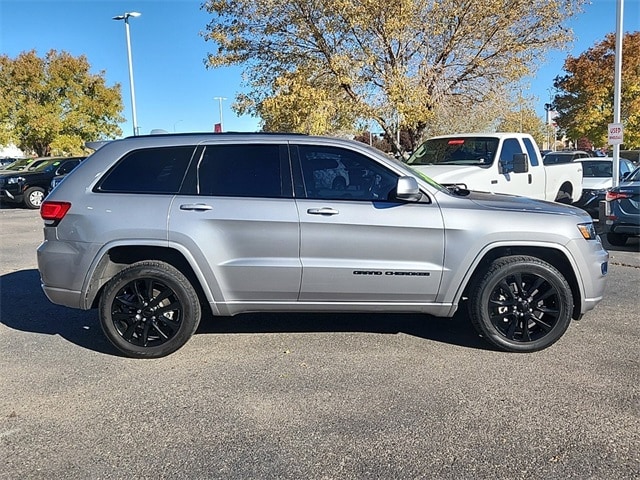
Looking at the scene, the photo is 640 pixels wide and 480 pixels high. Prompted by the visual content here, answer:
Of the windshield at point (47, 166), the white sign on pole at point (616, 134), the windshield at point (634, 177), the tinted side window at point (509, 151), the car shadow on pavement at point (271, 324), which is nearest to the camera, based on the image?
the car shadow on pavement at point (271, 324)

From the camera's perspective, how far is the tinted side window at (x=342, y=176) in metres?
4.36

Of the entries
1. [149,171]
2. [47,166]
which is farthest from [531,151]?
[47,166]

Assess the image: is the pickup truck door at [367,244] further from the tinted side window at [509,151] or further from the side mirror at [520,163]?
the tinted side window at [509,151]

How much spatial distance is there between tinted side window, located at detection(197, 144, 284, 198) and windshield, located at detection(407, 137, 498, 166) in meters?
5.48

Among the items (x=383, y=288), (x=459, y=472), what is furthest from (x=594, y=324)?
(x=459, y=472)

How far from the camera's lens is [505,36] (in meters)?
14.9

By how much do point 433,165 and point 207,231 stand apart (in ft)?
18.7

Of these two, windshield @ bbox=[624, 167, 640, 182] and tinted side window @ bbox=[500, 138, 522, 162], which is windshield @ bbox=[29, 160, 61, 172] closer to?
tinted side window @ bbox=[500, 138, 522, 162]

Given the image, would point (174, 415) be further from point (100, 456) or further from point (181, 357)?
point (181, 357)

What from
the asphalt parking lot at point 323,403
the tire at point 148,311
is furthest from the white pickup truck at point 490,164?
the tire at point 148,311

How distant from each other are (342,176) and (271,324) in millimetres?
1738

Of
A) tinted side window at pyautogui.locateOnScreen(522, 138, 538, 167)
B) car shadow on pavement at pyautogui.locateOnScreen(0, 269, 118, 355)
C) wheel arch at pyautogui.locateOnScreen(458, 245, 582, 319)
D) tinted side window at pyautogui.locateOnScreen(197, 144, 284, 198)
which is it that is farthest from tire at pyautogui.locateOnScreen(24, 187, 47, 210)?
wheel arch at pyautogui.locateOnScreen(458, 245, 582, 319)

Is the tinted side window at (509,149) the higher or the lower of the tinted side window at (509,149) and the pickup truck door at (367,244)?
the higher

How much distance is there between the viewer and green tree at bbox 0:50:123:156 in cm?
3045
